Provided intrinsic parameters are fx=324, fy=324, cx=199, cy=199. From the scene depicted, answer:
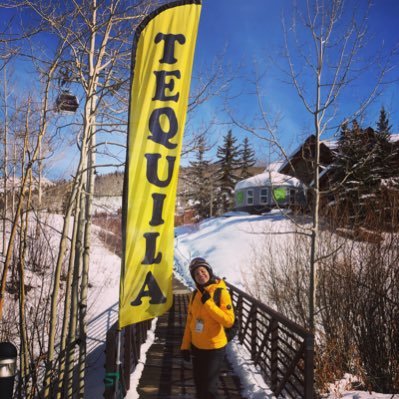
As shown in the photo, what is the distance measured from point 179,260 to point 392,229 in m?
18.0

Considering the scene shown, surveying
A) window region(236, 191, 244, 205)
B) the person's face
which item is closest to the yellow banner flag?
the person's face

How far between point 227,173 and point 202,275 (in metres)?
43.4

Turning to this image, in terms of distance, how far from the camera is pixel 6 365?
8.27 ft

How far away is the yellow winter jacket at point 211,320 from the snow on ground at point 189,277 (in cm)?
214

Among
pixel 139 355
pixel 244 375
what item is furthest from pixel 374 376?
pixel 139 355

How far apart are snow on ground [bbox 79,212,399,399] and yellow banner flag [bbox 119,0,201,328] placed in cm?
280

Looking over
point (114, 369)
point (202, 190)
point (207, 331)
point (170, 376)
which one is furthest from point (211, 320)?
point (202, 190)

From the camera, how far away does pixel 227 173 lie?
4653cm

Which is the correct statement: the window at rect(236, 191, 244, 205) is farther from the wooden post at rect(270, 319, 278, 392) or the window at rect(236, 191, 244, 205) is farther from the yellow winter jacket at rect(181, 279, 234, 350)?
the yellow winter jacket at rect(181, 279, 234, 350)

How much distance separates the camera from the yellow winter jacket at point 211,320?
3.49 meters

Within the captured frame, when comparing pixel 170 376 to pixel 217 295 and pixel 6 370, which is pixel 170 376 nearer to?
pixel 217 295

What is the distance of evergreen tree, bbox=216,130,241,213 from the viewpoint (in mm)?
46500

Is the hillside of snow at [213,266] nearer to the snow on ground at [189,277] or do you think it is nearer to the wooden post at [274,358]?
the snow on ground at [189,277]

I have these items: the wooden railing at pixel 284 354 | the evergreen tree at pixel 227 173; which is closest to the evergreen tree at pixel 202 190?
the evergreen tree at pixel 227 173
